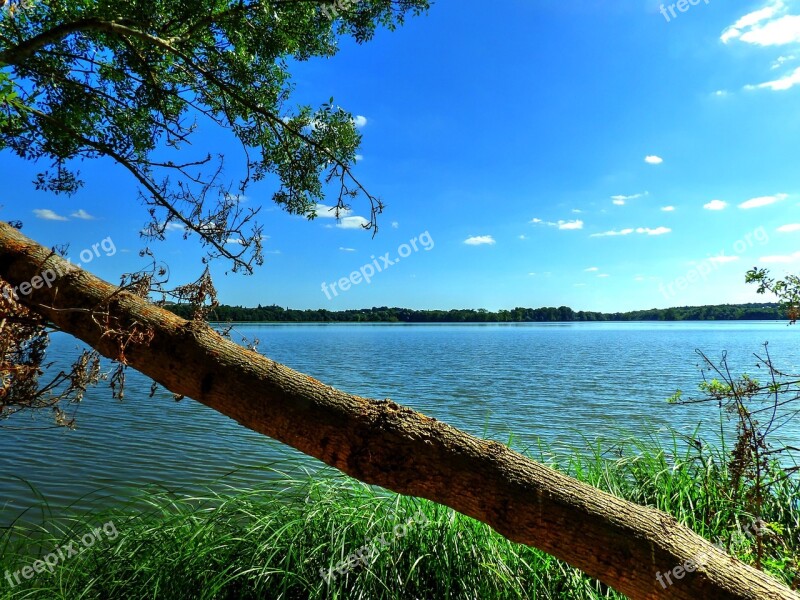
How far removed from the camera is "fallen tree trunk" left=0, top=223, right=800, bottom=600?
2.09 metres

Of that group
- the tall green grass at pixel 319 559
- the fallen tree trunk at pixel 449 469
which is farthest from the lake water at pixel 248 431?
the fallen tree trunk at pixel 449 469

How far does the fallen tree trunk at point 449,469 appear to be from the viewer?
6.84ft

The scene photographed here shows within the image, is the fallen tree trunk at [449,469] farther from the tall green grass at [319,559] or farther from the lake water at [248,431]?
the tall green grass at [319,559]

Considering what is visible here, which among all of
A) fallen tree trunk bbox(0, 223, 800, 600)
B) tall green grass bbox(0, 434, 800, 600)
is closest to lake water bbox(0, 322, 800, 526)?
tall green grass bbox(0, 434, 800, 600)

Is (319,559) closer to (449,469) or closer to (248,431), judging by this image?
(449,469)

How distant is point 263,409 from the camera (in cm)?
231

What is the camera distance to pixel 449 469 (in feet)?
7.09

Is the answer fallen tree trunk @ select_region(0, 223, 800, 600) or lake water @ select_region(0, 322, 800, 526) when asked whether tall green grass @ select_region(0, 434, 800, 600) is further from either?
fallen tree trunk @ select_region(0, 223, 800, 600)

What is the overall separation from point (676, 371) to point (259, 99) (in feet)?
83.7

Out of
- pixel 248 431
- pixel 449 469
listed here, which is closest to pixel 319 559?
pixel 449 469

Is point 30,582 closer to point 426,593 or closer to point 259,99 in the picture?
point 426,593

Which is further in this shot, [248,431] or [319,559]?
[248,431]

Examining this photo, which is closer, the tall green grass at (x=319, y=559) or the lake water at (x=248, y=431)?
the tall green grass at (x=319, y=559)

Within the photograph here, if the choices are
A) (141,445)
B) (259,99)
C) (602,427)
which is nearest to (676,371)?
(602,427)
